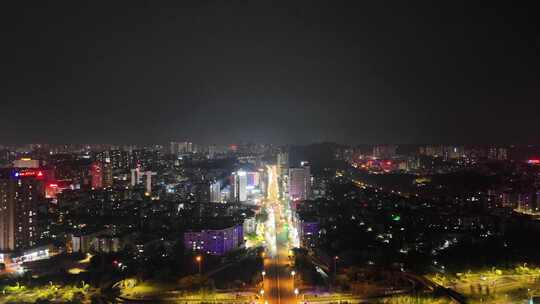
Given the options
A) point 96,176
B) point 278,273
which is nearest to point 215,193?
point 96,176

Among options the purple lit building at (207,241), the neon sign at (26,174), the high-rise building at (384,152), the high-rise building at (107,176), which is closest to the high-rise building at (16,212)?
the neon sign at (26,174)

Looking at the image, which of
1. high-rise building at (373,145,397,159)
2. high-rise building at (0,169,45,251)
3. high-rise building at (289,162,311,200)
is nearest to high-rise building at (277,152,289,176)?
high-rise building at (289,162,311,200)

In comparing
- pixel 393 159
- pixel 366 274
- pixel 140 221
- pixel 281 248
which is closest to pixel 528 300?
pixel 366 274

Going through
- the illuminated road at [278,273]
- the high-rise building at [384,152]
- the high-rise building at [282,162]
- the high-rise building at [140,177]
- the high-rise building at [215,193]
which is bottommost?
the illuminated road at [278,273]

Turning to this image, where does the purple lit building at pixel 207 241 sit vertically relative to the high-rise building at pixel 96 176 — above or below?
below

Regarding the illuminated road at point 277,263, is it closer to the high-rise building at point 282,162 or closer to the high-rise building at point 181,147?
the high-rise building at point 282,162

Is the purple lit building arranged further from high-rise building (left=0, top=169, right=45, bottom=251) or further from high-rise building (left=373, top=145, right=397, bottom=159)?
high-rise building (left=373, top=145, right=397, bottom=159)
